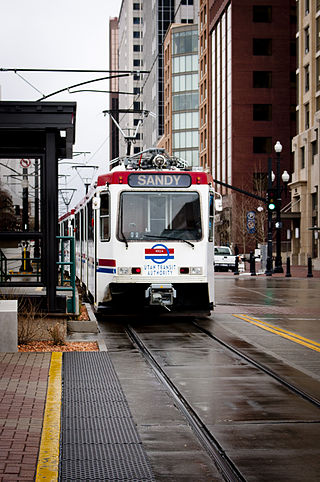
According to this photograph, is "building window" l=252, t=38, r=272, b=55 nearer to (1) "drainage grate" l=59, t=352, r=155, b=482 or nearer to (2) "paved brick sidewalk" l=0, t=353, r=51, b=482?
(2) "paved brick sidewalk" l=0, t=353, r=51, b=482

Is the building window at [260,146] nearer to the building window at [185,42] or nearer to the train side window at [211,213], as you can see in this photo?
the building window at [185,42]

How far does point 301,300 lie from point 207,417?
699 inches

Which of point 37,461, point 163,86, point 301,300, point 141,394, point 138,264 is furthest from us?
point 163,86

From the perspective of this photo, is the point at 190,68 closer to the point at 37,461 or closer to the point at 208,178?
the point at 208,178

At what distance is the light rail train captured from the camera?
682 inches

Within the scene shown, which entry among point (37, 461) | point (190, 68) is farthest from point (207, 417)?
point (190, 68)

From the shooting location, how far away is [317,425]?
773cm

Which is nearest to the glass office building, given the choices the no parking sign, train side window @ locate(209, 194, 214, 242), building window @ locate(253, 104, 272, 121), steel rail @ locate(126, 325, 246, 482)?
building window @ locate(253, 104, 272, 121)

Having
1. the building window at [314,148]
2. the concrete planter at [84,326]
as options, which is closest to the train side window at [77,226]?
the concrete planter at [84,326]

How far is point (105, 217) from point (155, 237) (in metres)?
1.27

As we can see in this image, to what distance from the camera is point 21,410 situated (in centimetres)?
807

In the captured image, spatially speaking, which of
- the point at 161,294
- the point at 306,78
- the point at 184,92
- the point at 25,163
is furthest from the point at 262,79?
the point at 25,163

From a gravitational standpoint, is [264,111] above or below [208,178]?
above

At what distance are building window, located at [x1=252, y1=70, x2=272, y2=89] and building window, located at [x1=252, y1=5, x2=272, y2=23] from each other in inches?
214
